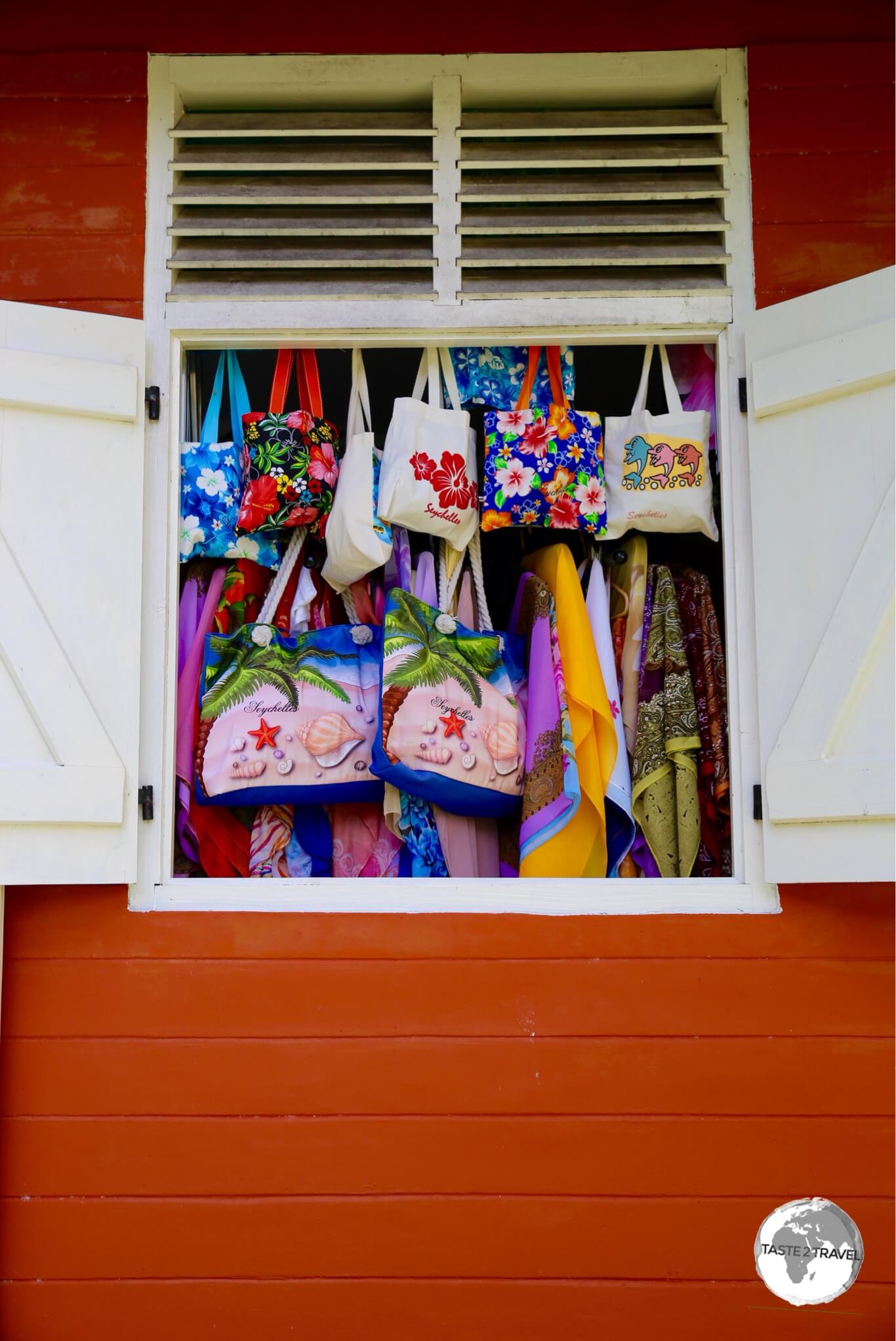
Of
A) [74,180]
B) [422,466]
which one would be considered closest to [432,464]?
[422,466]

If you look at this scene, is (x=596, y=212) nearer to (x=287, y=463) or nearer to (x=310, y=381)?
(x=310, y=381)

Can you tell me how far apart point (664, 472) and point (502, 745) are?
0.76 meters

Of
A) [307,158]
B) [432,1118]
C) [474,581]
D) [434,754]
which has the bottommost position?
[432,1118]

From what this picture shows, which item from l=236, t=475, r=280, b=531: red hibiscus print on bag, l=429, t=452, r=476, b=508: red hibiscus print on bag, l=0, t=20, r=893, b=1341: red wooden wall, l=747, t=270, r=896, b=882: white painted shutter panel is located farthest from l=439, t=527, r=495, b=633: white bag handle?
l=0, t=20, r=893, b=1341: red wooden wall

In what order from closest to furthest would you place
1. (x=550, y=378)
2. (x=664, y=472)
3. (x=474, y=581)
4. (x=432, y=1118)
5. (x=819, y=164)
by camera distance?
(x=432, y=1118) → (x=819, y=164) → (x=664, y=472) → (x=550, y=378) → (x=474, y=581)

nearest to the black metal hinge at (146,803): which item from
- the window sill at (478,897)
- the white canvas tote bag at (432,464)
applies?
the window sill at (478,897)

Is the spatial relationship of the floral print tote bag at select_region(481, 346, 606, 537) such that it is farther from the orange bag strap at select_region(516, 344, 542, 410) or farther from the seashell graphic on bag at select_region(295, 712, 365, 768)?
the seashell graphic on bag at select_region(295, 712, 365, 768)

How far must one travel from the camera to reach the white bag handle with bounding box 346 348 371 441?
9.89 ft

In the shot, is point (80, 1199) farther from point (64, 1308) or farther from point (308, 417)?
point (308, 417)

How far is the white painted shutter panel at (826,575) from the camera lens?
2.39 m

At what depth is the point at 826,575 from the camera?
2525 millimetres

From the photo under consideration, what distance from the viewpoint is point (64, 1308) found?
8.06 ft

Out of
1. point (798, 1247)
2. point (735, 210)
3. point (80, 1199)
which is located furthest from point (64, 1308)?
point (735, 210)

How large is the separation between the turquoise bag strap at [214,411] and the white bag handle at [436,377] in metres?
0.50
